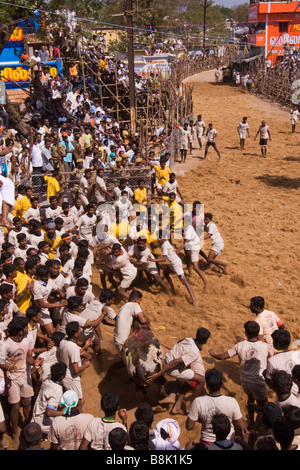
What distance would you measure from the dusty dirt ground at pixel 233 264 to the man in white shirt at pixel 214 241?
247mm

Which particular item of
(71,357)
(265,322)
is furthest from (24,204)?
(265,322)

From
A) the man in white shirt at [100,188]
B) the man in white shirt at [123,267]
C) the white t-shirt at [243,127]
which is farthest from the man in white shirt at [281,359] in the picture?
the white t-shirt at [243,127]

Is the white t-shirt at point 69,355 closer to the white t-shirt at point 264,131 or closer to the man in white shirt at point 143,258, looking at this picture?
the man in white shirt at point 143,258

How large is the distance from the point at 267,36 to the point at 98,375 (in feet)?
124

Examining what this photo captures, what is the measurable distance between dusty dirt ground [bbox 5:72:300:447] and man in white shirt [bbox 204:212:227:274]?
25cm

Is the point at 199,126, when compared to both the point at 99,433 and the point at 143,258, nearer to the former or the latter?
the point at 143,258

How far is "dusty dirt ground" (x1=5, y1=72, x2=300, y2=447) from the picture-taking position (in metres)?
6.99

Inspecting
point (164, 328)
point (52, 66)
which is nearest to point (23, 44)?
point (52, 66)

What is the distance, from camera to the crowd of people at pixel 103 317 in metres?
4.67

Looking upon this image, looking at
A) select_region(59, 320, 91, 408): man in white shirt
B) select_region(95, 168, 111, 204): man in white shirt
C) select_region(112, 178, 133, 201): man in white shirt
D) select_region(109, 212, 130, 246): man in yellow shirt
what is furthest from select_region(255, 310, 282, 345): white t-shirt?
select_region(95, 168, 111, 204): man in white shirt

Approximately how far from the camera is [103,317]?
6.73 m

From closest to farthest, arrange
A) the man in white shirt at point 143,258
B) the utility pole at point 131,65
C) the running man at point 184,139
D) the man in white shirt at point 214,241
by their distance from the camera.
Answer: the man in white shirt at point 143,258 → the man in white shirt at point 214,241 → the utility pole at point 131,65 → the running man at point 184,139

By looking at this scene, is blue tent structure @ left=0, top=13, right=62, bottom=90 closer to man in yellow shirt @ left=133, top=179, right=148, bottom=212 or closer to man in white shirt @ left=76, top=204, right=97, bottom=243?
man in yellow shirt @ left=133, top=179, right=148, bottom=212

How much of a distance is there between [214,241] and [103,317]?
3.92 meters
